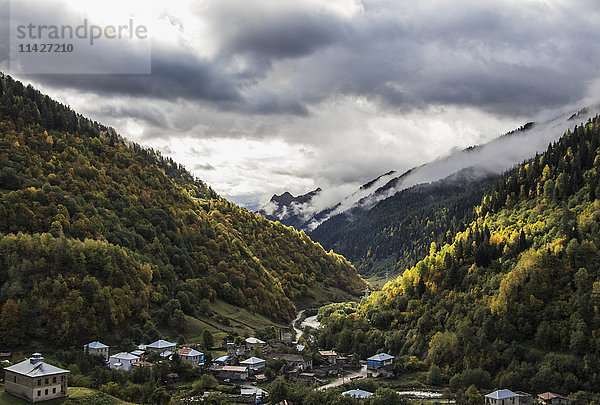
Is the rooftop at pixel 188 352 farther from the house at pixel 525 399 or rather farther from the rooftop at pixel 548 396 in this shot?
the rooftop at pixel 548 396

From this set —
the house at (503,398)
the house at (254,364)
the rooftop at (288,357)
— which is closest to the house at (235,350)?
the rooftop at (288,357)

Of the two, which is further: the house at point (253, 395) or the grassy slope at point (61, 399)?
the house at point (253, 395)

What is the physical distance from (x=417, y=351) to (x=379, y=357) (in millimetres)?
9882

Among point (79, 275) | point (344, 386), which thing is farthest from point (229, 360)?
point (79, 275)

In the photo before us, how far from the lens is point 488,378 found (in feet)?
319

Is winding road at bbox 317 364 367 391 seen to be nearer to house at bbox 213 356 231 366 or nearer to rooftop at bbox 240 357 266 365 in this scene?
rooftop at bbox 240 357 266 365

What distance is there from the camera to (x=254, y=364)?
10938 centimetres

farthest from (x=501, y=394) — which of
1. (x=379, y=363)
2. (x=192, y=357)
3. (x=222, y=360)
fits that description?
(x=192, y=357)

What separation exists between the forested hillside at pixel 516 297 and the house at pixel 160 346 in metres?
41.2

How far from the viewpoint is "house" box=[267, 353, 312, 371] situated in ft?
362

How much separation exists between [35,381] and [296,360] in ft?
182

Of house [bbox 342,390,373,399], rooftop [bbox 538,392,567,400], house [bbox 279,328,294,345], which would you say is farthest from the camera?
house [bbox 279,328,294,345]

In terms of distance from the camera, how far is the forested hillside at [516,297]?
97062 mm

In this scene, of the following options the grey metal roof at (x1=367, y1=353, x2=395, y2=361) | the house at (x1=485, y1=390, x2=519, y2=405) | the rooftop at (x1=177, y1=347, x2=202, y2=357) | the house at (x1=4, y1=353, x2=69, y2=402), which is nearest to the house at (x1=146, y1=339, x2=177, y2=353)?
the rooftop at (x1=177, y1=347, x2=202, y2=357)
